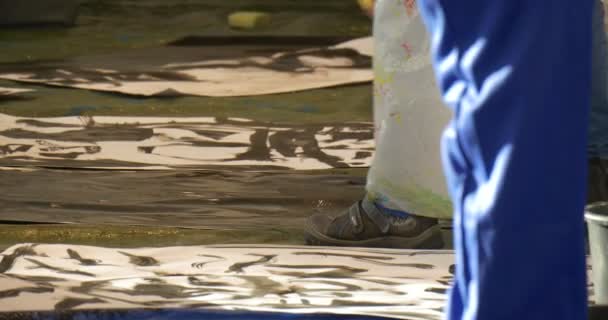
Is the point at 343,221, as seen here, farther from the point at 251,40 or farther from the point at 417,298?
the point at 251,40

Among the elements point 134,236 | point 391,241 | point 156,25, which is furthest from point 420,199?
point 156,25

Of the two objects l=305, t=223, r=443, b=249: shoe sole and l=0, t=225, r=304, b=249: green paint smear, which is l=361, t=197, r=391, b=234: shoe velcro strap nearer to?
l=305, t=223, r=443, b=249: shoe sole

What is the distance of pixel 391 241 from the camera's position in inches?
74.4

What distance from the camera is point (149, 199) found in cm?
220

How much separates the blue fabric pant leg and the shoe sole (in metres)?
0.89

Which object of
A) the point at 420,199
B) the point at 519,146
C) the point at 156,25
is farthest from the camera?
the point at 156,25

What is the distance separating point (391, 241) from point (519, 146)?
0.97 metres

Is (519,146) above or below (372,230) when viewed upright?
above

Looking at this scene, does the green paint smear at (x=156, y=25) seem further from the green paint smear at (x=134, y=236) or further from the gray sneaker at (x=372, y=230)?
the gray sneaker at (x=372, y=230)

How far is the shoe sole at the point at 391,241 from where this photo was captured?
1.88 meters

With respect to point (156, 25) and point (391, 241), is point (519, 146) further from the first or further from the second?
point (156, 25)

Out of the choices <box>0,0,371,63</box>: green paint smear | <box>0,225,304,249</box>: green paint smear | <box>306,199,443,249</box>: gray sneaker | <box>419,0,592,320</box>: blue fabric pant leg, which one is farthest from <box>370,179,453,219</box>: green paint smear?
<box>0,0,371,63</box>: green paint smear

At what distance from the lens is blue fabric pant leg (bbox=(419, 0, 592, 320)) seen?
36.5 inches

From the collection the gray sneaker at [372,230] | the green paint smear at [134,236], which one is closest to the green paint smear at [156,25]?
the green paint smear at [134,236]
